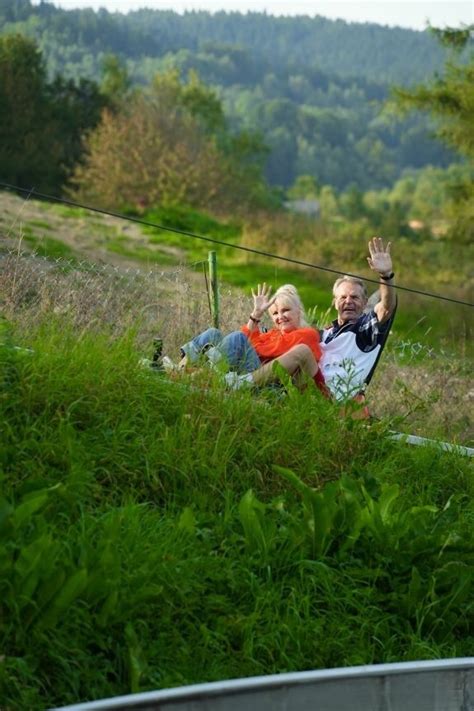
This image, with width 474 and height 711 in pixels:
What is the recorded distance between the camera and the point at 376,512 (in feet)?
20.1

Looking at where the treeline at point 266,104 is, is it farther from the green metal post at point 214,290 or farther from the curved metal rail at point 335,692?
the curved metal rail at point 335,692

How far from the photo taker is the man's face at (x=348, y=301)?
8617 mm

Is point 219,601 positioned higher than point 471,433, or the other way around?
point 219,601

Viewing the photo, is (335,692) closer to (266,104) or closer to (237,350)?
(237,350)

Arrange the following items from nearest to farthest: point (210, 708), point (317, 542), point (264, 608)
A: point (210, 708) < point (264, 608) < point (317, 542)

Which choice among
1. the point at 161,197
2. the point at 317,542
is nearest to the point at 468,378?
the point at 317,542

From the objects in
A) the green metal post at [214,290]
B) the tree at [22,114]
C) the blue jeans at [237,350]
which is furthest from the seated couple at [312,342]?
the tree at [22,114]

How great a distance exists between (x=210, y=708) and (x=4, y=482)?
1.65 meters

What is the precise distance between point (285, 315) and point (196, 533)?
2.64m

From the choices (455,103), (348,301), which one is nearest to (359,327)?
(348,301)

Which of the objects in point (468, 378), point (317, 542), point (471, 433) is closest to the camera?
point (317, 542)

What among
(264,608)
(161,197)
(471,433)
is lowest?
(161,197)

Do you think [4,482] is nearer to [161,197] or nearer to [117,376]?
[117,376]

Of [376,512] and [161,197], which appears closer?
[376,512]
